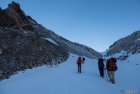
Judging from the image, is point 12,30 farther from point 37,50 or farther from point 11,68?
point 11,68

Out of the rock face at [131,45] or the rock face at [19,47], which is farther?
the rock face at [131,45]

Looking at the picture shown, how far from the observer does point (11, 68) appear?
32.0 meters

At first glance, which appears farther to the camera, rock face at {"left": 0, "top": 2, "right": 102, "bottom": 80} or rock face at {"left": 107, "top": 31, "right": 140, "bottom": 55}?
rock face at {"left": 107, "top": 31, "right": 140, "bottom": 55}

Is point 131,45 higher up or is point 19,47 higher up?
point 131,45

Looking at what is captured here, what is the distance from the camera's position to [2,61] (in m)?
33.7

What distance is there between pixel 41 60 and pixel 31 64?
282cm

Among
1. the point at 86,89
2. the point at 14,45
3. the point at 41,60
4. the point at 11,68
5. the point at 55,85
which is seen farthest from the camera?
the point at 14,45

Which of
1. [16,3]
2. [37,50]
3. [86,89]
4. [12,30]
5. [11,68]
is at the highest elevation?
[16,3]

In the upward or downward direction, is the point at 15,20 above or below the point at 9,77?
above

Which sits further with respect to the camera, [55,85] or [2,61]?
[2,61]

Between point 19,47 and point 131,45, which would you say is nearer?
point 19,47

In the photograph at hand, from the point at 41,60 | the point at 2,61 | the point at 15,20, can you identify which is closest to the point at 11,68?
the point at 2,61

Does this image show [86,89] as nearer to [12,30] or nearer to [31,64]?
[31,64]

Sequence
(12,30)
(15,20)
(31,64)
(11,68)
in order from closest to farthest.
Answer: (11,68)
(31,64)
(12,30)
(15,20)
